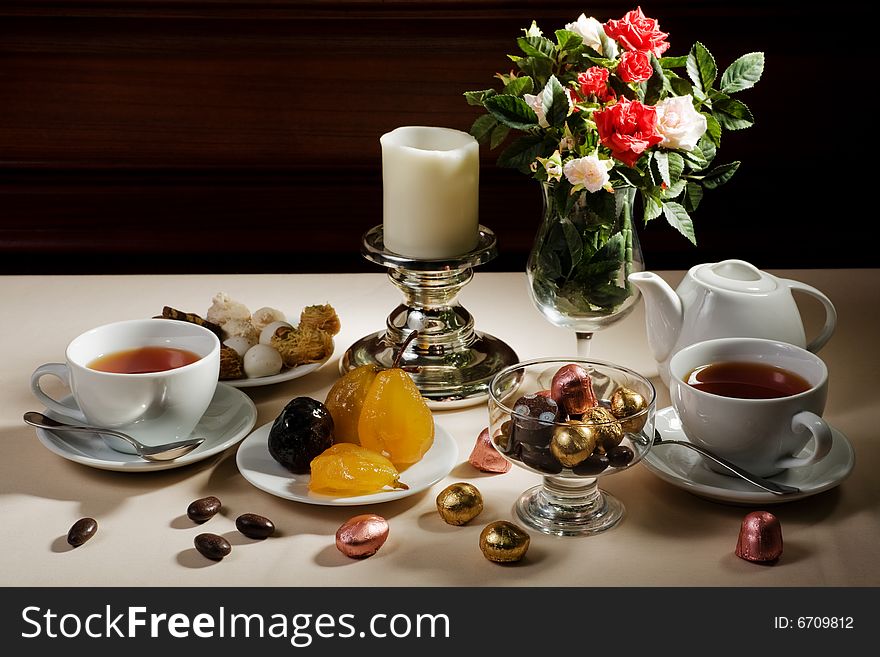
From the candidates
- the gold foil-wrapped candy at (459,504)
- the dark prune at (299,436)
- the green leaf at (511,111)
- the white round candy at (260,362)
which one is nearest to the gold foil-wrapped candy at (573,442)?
the gold foil-wrapped candy at (459,504)

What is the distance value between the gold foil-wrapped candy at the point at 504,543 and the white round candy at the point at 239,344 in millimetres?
453

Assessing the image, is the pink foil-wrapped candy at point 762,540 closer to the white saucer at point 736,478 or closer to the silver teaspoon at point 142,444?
the white saucer at point 736,478

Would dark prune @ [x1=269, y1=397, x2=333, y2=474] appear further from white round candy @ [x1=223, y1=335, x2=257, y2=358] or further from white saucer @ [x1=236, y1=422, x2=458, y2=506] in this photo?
white round candy @ [x1=223, y1=335, x2=257, y2=358]

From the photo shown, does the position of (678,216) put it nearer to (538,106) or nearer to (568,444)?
(538,106)

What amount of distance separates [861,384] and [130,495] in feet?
2.62

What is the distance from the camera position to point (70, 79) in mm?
2490

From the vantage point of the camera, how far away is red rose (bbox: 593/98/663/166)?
3.22ft

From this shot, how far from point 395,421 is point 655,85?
0.42 meters

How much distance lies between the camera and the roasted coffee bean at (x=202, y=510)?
929 mm

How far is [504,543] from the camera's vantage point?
0.86 metres

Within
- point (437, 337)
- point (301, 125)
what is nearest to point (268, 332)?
point (437, 337)

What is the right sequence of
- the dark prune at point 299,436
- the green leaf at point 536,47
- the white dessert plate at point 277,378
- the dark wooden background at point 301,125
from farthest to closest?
the dark wooden background at point 301,125 → the white dessert plate at point 277,378 → the green leaf at point 536,47 → the dark prune at point 299,436
